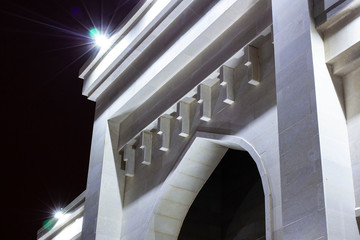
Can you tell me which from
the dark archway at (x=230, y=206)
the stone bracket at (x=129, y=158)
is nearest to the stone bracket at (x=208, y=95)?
the stone bracket at (x=129, y=158)

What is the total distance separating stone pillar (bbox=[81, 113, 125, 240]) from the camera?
64.8 ft

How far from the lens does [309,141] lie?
12.2 meters

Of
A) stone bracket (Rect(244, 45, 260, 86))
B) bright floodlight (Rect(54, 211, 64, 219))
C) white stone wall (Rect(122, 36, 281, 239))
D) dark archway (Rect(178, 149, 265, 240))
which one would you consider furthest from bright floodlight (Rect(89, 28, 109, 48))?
bright floodlight (Rect(54, 211, 64, 219))

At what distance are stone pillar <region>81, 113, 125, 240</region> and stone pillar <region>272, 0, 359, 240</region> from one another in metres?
8.45

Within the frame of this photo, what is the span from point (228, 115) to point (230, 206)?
778cm

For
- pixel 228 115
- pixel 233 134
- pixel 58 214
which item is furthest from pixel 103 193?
pixel 58 214

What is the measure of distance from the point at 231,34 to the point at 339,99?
15.4 feet

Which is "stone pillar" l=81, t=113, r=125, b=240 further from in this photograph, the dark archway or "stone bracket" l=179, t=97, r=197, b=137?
"stone bracket" l=179, t=97, r=197, b=137

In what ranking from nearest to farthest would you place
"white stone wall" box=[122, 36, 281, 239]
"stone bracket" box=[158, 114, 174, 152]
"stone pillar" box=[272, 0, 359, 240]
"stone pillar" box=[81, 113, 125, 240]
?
"stone pillar" box=[272, 0, 359, 240] → "white stone wall" box=[122, 36, 281, 239] → "stone bracket" box=[158, 114, 174, 152] → "stone pillar" box=[81, 113, 125, 240]

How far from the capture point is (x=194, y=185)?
18484mm

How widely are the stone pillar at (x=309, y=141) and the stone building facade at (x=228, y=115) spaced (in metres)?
0.03

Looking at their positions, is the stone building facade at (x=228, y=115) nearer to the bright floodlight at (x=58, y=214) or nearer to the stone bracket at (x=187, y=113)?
the stone bracket at (x=187, y=113)

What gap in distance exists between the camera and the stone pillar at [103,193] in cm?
1977

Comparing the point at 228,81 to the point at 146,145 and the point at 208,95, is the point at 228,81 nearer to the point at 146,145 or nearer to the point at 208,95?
the point at 208,95
